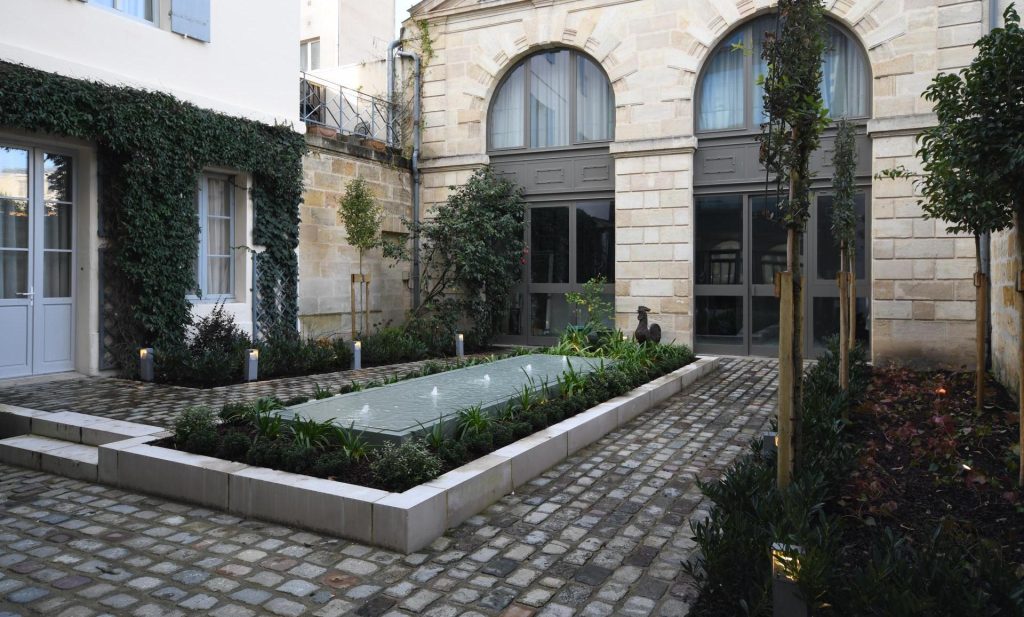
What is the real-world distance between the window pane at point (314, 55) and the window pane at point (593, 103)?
9.90 m

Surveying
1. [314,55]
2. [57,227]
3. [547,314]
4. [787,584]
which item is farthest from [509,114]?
Result: [787,584]

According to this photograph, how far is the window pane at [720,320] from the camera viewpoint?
39.1 ft

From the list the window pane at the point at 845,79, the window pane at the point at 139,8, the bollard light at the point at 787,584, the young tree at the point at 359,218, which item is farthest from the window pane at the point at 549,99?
the bollard light at the point at 787,584

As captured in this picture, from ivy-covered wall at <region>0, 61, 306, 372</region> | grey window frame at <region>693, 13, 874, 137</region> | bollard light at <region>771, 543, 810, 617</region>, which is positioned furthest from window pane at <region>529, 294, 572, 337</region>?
bollard light at <region>771, 543, 810, 617</region>

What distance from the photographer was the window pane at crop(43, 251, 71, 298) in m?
8.64

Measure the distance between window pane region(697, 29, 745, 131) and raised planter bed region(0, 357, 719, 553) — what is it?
835 centimetres

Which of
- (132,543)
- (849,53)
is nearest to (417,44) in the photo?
(849,53)

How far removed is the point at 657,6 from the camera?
12.1 metres

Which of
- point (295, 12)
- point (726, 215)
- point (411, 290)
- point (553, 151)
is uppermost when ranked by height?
point (295, 12)

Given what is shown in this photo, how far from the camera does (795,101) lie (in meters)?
3.53

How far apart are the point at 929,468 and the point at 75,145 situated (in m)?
9.51

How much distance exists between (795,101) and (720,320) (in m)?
8.87

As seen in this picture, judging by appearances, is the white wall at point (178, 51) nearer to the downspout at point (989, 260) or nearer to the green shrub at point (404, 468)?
the green shrub at point (404, 468)

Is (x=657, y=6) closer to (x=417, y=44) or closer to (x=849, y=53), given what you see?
(x=849, y=53)
